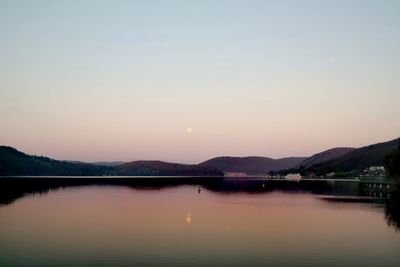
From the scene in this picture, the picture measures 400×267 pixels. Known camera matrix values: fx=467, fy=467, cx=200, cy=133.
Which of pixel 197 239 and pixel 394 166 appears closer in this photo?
pixel 197 239

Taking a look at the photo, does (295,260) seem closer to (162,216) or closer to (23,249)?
(23,249)

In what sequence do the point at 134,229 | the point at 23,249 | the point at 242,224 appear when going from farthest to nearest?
the point at 242,224, the point at 134,229, the point at 23,249

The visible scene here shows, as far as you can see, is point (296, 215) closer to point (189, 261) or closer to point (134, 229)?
point (134, 229)

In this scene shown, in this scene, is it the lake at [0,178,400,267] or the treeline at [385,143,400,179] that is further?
the treeline at [385,143,400,179]

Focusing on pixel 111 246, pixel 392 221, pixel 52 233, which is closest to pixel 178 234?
pixel 111 246

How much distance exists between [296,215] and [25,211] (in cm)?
5033

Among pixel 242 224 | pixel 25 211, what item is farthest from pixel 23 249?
pixel 25 211

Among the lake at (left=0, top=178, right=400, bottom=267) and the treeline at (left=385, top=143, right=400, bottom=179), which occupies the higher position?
the treeline at (left=385, top=143, right=400, bottom=179)

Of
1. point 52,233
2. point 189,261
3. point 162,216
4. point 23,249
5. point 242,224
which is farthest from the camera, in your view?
point 162,216

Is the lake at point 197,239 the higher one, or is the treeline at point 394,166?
the treeline at point 394,166

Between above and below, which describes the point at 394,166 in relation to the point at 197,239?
above

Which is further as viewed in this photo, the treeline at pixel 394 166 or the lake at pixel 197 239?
the treeline at pixel 394 166

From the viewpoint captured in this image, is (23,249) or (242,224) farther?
(242,224)

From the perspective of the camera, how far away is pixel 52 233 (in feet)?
192
